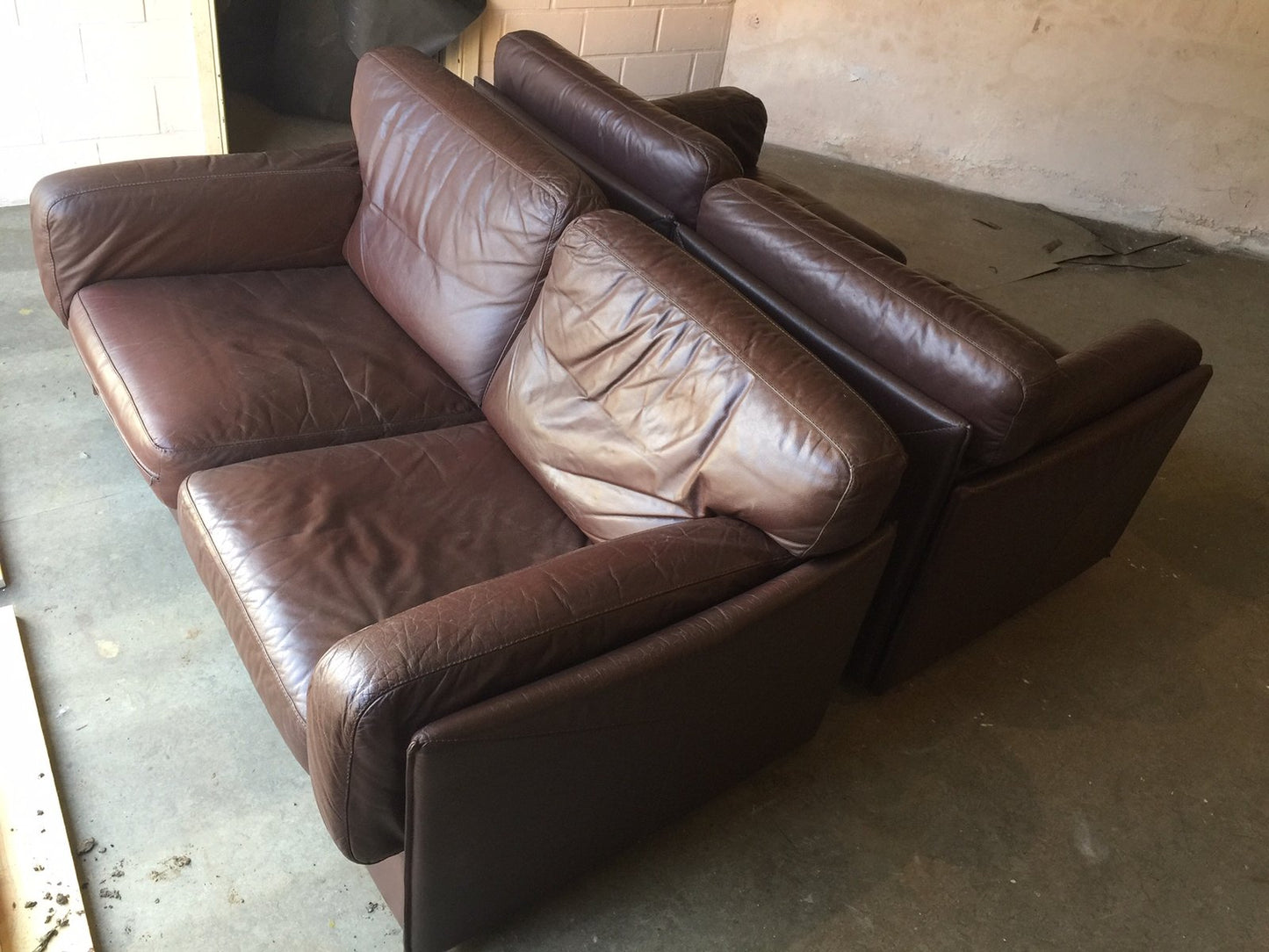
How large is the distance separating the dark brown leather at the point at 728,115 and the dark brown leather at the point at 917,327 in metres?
0.94

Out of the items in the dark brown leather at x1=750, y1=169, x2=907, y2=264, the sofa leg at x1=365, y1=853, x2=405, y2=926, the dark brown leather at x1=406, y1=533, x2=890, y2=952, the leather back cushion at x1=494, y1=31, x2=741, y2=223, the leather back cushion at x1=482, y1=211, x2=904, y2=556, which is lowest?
the sofa leg at x1=365, y1=853, x2=405, y2=926

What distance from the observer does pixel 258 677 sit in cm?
152

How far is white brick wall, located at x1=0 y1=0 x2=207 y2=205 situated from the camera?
9.78 feet

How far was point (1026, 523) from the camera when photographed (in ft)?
6.41

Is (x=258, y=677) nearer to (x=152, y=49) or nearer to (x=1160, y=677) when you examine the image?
(x=1160, y=677)

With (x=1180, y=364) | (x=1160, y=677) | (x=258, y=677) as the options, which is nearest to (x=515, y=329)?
(x=258, y=677)

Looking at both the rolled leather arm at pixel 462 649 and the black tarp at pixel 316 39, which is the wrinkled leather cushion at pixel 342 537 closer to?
the rolled leather arm at pixel 462 649

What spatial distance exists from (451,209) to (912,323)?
94cm

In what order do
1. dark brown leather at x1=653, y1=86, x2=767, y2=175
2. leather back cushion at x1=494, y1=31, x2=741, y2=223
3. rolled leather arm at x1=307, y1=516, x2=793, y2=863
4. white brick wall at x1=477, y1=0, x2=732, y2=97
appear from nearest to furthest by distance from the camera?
1. rolled leather arm at x1=307, y1=516, x2=793, y2=863
2. leather back cushion at x1=494, y1=31, x2=741, y2=223
3. dark brown leather at x1=653, y1=86, x2=767, y2=175
4. white brick wall at x1=477, y1=0, x2=732, y2=97

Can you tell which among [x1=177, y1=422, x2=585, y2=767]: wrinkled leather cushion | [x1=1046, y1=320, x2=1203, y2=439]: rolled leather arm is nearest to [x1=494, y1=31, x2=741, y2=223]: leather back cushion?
[x1=177, y1=422, x2=585, y2=767]: wrinkled leather cushion

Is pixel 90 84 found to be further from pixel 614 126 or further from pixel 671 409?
pixel 671 409

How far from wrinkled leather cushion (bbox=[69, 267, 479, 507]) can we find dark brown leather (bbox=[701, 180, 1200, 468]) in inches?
26.4

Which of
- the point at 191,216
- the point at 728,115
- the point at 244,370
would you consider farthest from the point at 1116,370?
the point at 191,216

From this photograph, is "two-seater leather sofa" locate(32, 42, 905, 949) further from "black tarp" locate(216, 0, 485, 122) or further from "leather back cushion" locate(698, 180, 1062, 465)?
"black tarp" locate(216, 0, 485, 122)
